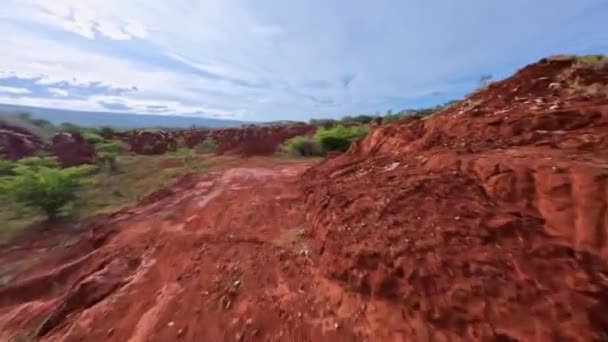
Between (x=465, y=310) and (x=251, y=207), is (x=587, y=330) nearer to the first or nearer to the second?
(x=465, y=310)

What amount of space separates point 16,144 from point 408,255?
2390 centimetres

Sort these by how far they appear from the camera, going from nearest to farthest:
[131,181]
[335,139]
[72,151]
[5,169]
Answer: [131,181] < [5,169] < [335,139] < [72,151]

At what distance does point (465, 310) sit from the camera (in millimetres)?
2646

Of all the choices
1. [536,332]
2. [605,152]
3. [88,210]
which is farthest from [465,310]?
[88,210]

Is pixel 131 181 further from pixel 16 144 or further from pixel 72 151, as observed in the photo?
pixel 16 144

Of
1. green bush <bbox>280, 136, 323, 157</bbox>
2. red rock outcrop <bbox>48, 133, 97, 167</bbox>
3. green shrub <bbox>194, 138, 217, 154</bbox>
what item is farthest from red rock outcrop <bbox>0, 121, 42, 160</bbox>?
green bush <bbox>280, 136, 323, 157</bbox>

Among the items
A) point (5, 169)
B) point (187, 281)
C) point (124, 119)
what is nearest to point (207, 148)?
point (5, 169)

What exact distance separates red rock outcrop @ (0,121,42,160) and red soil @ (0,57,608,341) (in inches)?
652

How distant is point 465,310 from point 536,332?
0.43 metres

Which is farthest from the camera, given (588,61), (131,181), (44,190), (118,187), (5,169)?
(5,169)

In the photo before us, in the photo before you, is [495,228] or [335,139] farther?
[335,139]

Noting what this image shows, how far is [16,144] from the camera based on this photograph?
68.1 ft

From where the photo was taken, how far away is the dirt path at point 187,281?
3451 mm

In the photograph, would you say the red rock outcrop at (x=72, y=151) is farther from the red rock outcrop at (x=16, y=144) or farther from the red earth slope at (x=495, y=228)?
the red earth slope at (x=495, y=228)
